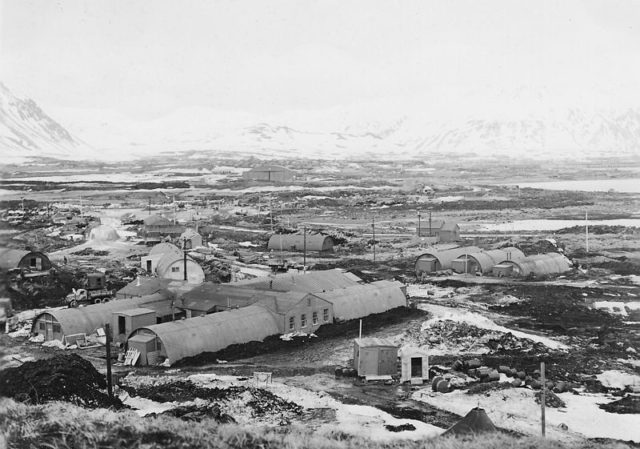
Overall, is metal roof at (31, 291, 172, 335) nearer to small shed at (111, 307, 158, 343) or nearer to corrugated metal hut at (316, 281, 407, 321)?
small shed at (111, 307, 158, 343)

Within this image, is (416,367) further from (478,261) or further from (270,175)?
(270,175)

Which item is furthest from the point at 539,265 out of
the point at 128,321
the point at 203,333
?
the point at 128,321

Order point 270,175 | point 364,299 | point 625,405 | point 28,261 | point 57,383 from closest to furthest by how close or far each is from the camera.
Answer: point 57,383, point 625,405, point 364,299, point 28,261, point 270,175

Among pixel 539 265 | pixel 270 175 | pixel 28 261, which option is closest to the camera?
pixel 28 261

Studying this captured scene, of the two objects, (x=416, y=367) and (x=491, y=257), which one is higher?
(x=416, y=367)

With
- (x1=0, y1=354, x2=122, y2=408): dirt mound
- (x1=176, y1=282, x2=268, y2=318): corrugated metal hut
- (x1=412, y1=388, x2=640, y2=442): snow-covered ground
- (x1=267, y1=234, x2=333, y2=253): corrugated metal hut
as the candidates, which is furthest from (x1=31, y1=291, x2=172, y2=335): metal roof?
(x1=267, y1=234, x2=333, y2=253): corrugated metal hut

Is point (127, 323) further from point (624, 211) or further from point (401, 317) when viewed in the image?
point (624, 211)

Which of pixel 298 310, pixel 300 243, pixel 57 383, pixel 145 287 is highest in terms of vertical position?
pixel 57 383
